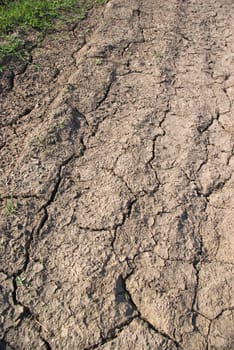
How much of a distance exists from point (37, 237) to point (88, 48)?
69.0 inches

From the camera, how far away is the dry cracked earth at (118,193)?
192 cm

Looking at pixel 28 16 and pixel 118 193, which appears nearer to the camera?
pixel 118 193

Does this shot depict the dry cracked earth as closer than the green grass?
Yes

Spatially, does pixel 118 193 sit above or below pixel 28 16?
below

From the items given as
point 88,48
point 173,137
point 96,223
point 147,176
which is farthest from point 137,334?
point 88,48

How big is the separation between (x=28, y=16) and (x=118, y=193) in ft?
6.44

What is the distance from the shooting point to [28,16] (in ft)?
11.4

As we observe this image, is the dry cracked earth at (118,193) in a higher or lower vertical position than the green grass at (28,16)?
lower

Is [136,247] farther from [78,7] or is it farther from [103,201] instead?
[78,7]

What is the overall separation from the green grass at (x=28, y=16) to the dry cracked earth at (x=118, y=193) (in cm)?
18

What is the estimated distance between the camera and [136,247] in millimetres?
2150

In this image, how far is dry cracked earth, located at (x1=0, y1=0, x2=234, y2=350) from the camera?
1918 millimetres

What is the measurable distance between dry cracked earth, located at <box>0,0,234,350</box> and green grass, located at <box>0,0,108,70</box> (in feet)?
0.59

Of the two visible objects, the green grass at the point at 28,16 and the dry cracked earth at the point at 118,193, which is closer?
the dry cracked earth at the point at 118,193
